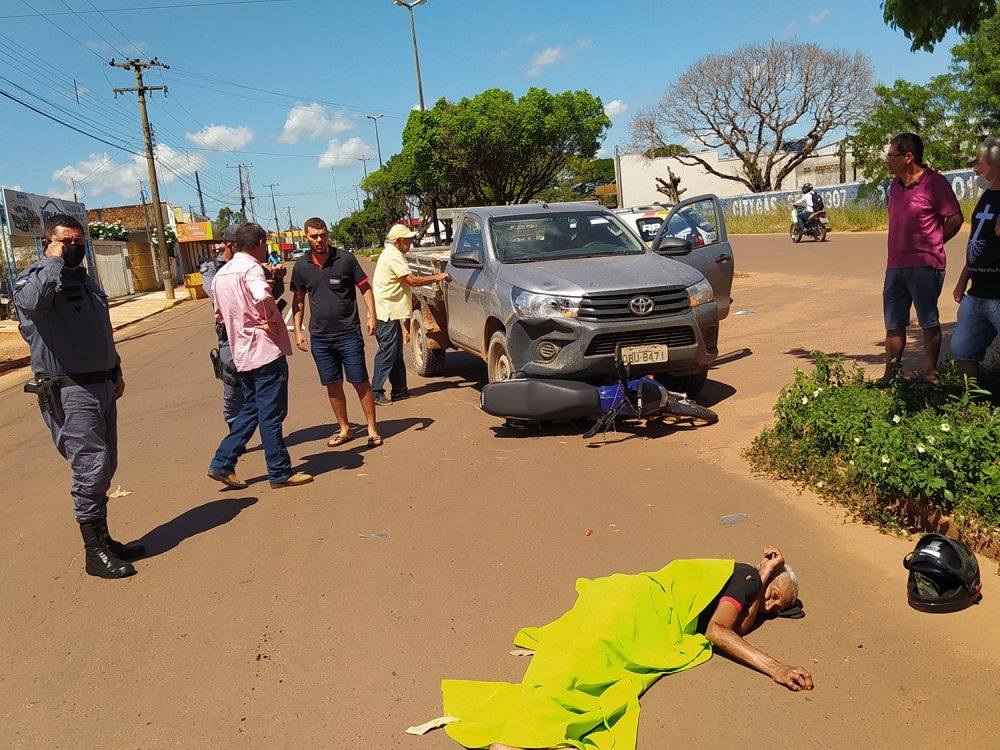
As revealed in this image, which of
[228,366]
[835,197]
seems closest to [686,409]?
[228,366]

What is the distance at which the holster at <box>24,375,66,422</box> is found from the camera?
4.92 m

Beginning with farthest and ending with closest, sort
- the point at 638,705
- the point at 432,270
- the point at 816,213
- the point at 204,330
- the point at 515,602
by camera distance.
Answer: the point at 816,213, the point at 204,330, the point at 432,270, the point at 515,602, the point at 638,705

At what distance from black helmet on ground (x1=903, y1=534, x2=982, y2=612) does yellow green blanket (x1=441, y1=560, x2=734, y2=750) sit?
95cm

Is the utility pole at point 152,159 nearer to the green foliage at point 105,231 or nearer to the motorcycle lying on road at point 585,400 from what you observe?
the green foliage at point 105,231

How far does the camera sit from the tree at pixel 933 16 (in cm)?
588

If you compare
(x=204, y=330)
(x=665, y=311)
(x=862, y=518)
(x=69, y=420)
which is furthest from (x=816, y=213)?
(x=69, y=420)

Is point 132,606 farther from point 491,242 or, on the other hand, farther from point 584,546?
point 491,242

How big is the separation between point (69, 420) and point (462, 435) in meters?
3.47

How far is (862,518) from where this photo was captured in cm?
508

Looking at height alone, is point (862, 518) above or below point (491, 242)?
below

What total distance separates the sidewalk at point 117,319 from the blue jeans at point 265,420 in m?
8.48

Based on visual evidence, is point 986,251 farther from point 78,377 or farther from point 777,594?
point 78,377

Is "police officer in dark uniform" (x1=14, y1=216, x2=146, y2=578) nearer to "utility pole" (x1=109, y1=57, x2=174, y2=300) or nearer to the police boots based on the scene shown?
the police boots

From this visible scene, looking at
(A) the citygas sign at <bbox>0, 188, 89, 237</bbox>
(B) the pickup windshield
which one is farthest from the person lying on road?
(A) the citygas sign at <bbox>0, 188, 89, 237</bbox>
